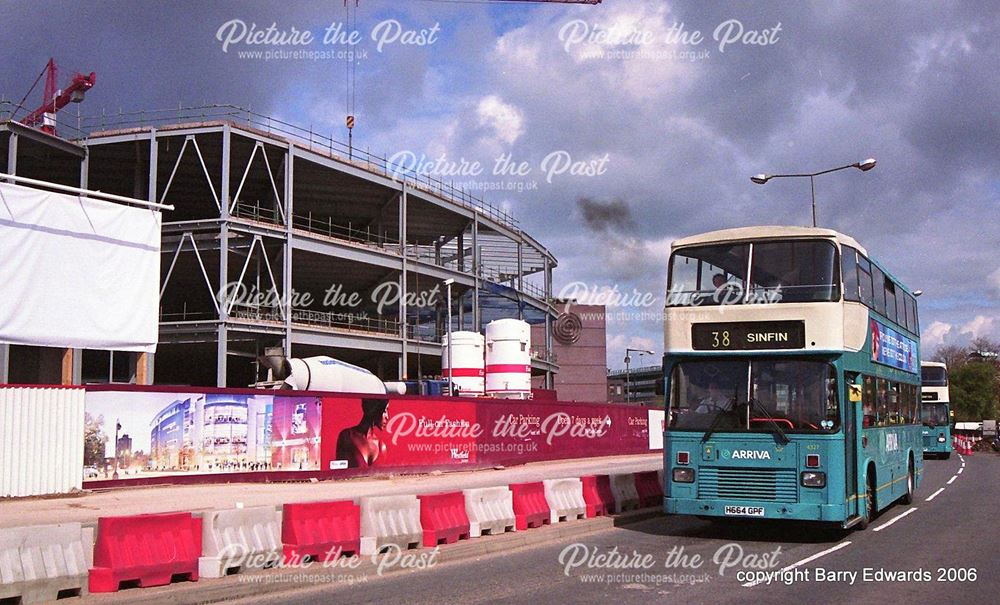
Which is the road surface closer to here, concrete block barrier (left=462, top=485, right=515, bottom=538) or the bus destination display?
concrete block barrier (left=462, top=485, right=515, bottom=538)

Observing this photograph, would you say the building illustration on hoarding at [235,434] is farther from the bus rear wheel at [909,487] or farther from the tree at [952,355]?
the tree at [952,355]

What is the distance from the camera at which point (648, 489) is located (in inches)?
742

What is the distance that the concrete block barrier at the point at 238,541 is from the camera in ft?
34.4

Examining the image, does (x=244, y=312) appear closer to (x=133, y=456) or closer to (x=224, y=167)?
(x=224, y=167)

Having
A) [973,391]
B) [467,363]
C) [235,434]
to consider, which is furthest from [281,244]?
[973,391]

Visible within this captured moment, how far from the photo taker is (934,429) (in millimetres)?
43719

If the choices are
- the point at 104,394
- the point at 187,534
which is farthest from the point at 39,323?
the point at 187,534

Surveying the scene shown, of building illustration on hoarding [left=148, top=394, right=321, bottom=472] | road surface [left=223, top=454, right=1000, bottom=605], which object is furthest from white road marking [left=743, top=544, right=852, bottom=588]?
building illustration on hoarding [left=148, top=394, right=321, bottom=472]

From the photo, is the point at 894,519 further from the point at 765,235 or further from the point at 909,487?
the point at 765,235

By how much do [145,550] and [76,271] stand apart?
16291 mm

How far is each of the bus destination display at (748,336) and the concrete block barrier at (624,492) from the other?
473cm

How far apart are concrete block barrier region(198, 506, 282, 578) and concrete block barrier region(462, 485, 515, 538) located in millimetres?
3506

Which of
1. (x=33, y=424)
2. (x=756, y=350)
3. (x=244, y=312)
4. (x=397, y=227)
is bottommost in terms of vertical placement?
(x=33, y=424)

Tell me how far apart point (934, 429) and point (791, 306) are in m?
34.8
